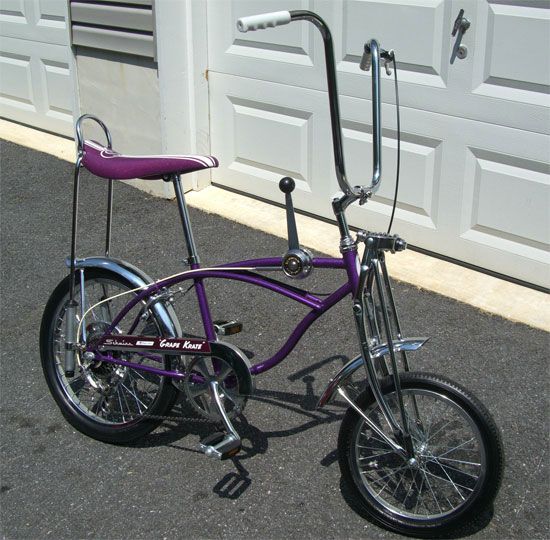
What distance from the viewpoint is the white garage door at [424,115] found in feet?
13.7

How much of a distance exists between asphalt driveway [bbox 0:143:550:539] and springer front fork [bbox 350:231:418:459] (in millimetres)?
410

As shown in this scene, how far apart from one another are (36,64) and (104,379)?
4606 mm

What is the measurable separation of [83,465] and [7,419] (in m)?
0.50

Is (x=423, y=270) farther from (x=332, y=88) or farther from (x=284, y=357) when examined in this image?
(x=332, y=88)

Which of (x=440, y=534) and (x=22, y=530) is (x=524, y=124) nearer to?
(x=440, y=534)

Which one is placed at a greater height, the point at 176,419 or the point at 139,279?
the point at 139,279

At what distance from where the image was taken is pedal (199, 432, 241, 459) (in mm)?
2929

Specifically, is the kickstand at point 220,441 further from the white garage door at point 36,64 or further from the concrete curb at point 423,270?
the white garage door at point 36,64

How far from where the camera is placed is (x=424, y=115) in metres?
4.55

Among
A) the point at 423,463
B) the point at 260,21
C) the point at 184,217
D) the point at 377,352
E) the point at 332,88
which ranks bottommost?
the point at 423,463

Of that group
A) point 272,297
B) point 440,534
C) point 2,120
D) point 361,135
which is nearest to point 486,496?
point 440,534

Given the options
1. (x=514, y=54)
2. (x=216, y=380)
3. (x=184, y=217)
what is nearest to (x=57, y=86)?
(x=514, y=54)

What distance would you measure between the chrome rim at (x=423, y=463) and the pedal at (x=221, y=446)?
44cm

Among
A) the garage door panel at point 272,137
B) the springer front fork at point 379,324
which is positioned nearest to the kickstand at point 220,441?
the springer front fork at point 379,324
